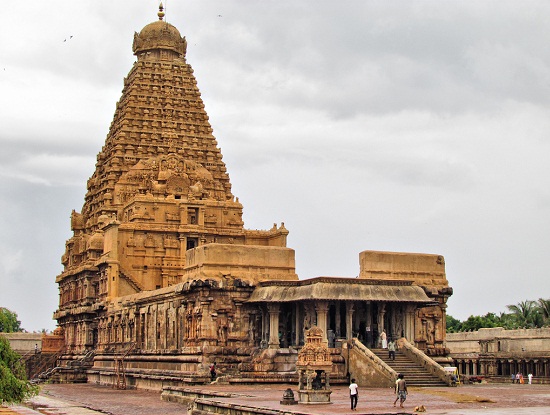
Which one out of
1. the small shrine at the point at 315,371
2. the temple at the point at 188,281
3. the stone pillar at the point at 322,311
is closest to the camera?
the small shrine at the point at 315,371

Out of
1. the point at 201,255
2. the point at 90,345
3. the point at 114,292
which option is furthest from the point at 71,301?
the point at 201,255

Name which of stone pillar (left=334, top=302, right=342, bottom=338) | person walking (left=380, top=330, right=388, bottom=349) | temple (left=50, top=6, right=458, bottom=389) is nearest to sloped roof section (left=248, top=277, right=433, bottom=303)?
temple (left=50, top=6, right=458, bottom=389)

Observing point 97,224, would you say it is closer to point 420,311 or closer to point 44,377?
point 44,377

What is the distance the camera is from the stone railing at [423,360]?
46.8 meters

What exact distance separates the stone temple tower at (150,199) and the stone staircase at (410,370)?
22113 mm

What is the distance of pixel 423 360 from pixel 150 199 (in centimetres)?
3554

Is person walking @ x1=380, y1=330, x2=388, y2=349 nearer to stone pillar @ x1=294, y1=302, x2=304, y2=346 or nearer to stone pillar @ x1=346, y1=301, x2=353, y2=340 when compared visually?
stone pillar @ x1=346, y1=301, x2=353, y2=340

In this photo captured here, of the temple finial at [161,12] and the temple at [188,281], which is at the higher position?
the temple finial at [161,12]

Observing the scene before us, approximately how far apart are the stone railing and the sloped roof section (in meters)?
2.60

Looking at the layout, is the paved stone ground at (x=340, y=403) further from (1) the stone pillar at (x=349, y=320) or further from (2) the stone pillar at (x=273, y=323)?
(1) the stone pillar at (x=349, y=320)

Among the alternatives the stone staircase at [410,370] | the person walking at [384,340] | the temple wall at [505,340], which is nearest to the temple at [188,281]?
the stone staircase at [410,370]

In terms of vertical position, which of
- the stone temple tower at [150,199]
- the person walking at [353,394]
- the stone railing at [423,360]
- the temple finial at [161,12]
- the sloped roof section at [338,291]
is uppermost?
the temple finial at [161,12]

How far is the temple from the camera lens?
52125 mm

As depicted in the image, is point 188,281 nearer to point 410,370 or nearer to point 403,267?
point 403,267
